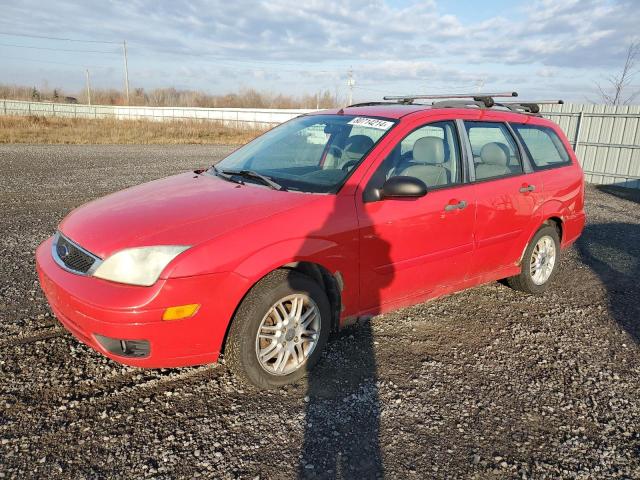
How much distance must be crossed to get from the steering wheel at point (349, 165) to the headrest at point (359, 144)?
0.31 ft

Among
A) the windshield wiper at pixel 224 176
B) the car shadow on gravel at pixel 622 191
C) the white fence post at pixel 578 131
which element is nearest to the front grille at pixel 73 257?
the windshield wiper at pixel 224 176

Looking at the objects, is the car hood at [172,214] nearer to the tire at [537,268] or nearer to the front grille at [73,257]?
the front grille at [73,257]

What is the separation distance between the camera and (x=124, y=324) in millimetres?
2574

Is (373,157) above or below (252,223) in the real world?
above

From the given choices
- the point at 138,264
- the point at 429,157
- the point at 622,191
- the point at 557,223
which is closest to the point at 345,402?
the point at 138,264

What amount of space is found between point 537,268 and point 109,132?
27.2 meters

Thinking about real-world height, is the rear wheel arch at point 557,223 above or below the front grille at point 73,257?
below

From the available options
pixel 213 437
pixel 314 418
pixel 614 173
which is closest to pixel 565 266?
pixel 314 418

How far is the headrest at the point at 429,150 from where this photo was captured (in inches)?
149

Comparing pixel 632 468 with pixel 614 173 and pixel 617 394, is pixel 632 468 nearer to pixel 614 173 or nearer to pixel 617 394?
pixel 617 394

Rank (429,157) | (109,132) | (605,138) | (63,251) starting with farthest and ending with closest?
(109,132) → (605,138) → (429,157) → (63,251)

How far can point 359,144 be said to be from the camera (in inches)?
144

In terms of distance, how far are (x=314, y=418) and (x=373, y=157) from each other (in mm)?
1793

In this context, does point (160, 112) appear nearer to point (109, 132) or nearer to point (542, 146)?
point (109, 132)
